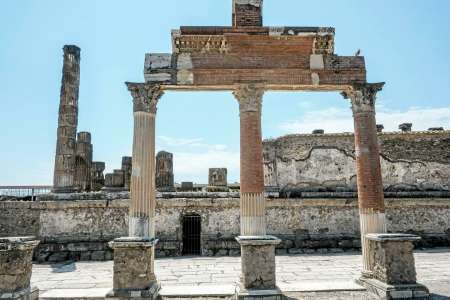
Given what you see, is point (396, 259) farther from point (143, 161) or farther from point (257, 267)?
point (143, 161)

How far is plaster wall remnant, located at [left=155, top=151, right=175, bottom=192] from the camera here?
15.8 m

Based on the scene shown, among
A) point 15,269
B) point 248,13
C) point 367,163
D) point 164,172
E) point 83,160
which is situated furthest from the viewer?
point 83,160

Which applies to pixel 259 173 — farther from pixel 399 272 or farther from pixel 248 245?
pixel 399 272

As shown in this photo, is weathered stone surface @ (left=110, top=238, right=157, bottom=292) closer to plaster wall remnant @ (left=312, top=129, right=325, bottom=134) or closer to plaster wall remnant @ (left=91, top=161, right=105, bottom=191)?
plaster wall remnant @ (left=91, top=161, right=105, bottom=191)

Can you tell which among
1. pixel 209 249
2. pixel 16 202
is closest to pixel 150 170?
pixel 209 249

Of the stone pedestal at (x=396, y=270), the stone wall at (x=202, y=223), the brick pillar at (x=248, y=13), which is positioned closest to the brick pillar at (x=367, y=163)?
the stone pedestal at (x=396, y=270)

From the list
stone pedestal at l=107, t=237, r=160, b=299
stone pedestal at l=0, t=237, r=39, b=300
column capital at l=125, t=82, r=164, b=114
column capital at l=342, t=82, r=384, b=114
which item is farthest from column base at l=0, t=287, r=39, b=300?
column capital at l=342, t=82, r=384, b=114

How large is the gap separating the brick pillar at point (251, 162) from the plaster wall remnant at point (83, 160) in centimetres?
1148

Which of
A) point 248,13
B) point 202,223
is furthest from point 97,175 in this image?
point 248,13

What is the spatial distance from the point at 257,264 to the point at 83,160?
1292 centimetres

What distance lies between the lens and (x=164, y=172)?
16.0 metres

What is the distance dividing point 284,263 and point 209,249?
137 inches

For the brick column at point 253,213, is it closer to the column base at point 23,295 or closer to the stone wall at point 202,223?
the column base at point 23,295

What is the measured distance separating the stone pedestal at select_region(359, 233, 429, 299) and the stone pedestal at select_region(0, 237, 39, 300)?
6641mm
